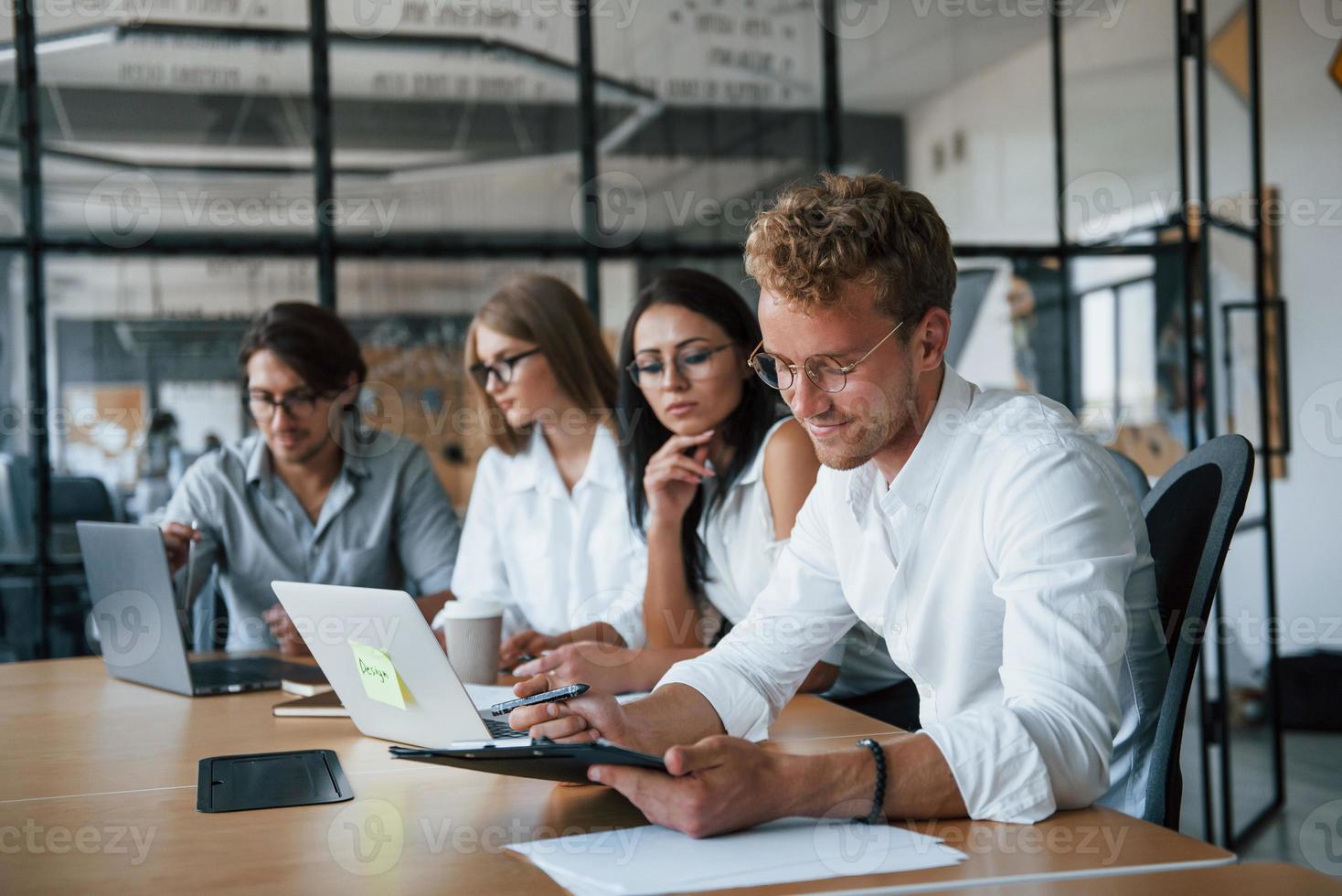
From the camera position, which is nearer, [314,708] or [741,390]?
[314,708]

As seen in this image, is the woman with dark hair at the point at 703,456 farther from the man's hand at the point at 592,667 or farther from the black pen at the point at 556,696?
the black pen at the point at 556,696

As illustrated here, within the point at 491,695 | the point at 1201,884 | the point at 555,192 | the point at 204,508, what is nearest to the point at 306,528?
the point at 204,508

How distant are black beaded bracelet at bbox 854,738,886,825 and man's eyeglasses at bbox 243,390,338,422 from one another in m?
2.04

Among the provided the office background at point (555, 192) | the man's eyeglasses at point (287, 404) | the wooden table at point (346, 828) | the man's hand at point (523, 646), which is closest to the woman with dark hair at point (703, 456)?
the man's hand at point (523, 646)

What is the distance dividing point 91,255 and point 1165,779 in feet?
11.2

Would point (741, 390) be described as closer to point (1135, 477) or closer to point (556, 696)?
point (1135, 477)

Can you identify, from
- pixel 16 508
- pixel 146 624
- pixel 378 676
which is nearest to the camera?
pixel 378 676

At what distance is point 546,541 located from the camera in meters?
2.78

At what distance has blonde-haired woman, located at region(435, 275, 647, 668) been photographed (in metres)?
2.74

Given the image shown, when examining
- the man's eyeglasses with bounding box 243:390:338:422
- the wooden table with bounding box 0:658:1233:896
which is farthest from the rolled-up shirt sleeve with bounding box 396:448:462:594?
the wooden table with bounding box 0:658:1233:896

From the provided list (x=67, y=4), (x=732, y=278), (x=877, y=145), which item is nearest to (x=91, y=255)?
(x=67, y=4)

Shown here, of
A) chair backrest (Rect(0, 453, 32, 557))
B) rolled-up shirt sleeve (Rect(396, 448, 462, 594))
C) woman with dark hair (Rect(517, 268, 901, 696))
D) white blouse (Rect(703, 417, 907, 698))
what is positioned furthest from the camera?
chair backrest (Rect(0, 453, 32, 557))

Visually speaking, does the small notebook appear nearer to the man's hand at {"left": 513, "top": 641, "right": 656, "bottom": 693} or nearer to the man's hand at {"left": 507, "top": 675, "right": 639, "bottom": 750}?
the man's hand at {"left": 513, "top": 641, "right": 656, "bottom": 693}

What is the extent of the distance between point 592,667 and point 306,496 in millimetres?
1416
